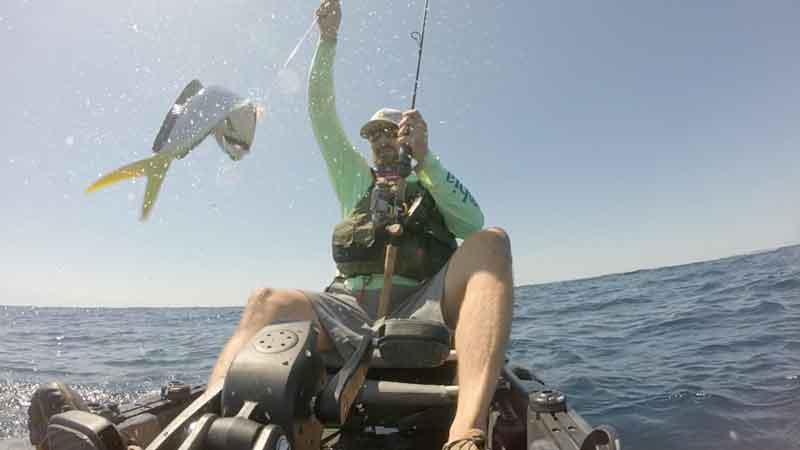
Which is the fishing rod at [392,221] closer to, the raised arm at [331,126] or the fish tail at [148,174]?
the raised arm at [331,126]

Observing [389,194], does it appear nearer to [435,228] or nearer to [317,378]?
[435,228]

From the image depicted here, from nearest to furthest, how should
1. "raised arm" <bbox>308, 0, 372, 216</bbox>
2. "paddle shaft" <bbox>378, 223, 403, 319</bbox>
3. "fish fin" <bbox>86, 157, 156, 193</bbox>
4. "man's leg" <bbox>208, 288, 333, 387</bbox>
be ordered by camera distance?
1. "man's leg" <bbox>208, 288, 333, 387</bbox>
2. "paddle shaft" <bbox>378, 223, 403, 319</bbox>
3. "fish fin" <bbox>86, 157, 156, 193</bbox>
4. "raised arm" <bbox>308, 0, 372, 216</bbox>

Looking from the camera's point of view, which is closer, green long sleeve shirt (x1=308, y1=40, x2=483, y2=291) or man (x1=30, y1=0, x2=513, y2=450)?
man (x1=30, y1=0, x2=513, y2=450)

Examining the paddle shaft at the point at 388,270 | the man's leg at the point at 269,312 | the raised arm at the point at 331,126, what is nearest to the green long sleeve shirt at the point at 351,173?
the raised arm at the point at 331,126

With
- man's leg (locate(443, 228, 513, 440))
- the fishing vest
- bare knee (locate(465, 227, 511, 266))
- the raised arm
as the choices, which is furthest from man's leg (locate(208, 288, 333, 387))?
the raised arm

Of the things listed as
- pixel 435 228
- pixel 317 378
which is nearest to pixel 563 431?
pixel 317 378

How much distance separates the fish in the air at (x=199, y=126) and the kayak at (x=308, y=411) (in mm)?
1805

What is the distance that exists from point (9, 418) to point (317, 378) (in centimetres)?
516

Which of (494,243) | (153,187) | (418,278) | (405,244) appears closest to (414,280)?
(418,278)

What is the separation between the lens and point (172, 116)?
12.5 ft

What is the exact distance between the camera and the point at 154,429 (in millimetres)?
1928

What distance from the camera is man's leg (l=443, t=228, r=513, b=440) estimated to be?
1.50 m

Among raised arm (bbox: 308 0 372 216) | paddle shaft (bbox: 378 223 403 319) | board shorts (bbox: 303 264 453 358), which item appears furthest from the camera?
raised arm (bbox: 308 0 372 216)

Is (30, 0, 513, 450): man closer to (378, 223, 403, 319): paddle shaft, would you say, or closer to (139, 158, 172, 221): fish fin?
(378, 223, 403, 319): paddle shaft
